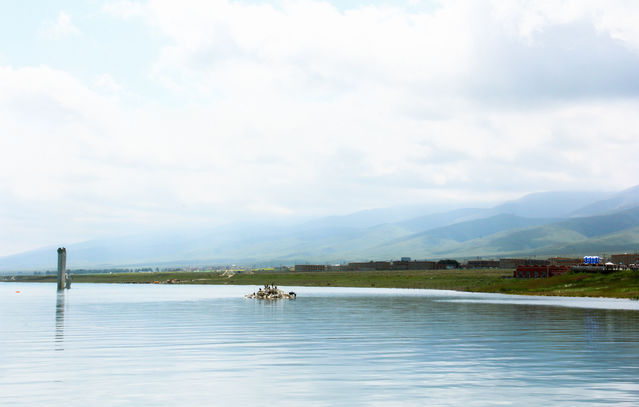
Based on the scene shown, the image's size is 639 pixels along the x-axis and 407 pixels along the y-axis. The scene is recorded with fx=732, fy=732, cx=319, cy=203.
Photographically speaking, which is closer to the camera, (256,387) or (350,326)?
(256,387)

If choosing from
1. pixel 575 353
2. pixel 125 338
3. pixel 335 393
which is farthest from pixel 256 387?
pixel 125 338

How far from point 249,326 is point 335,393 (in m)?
36.2

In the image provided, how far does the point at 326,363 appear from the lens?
127ft

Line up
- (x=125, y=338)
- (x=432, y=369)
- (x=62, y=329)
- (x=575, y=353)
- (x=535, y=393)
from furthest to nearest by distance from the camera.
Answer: (x=62, y=329), (x=125, y=338), (x=575, y=353), (x=432, y=369), (x=535, y=393)

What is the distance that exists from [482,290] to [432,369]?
125611mm

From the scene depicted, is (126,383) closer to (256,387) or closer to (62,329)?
(256,387)

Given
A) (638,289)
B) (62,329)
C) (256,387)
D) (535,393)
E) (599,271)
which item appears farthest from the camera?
(599,271)

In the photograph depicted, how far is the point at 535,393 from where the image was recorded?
96.2 feet

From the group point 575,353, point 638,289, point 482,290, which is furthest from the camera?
point 482,290

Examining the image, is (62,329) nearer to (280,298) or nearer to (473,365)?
(473,365)

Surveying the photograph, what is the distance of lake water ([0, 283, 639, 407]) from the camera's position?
2903 cm

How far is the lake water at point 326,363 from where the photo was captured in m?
29.0

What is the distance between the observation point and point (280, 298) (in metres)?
127

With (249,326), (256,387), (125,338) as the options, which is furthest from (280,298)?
(256,387)
